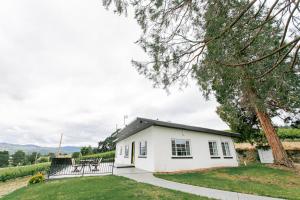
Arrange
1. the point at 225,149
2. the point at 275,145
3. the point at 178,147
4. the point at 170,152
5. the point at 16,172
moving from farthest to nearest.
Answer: the point at 225,149
the point at 16,172
the point at 275,145
the point at 178,147
the point at 170,152

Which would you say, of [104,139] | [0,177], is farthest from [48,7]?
[104,139]

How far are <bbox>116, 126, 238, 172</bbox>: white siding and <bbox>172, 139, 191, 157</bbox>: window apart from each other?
0.95 feet

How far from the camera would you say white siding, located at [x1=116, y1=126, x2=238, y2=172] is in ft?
37.3

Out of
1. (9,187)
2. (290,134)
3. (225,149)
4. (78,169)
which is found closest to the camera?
(9,187)

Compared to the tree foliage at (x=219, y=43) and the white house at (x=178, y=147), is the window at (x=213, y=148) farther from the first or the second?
the tree foliage at (x=219, y=43)

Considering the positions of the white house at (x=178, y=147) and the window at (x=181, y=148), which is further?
the window at (x=181, y=148)

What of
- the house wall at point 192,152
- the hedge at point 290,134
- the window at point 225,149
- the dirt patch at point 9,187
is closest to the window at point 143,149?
the house wall at point 192,152

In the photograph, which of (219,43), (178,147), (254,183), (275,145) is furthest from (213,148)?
(219,43)

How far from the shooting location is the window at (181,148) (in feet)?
40.0

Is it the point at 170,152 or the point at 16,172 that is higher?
the point at 170,152

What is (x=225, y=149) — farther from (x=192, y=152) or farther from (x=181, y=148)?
(x=181, y=148)

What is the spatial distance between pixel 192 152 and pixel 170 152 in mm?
2096

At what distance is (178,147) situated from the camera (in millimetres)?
12406

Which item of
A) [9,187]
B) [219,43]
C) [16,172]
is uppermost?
[219,43]
